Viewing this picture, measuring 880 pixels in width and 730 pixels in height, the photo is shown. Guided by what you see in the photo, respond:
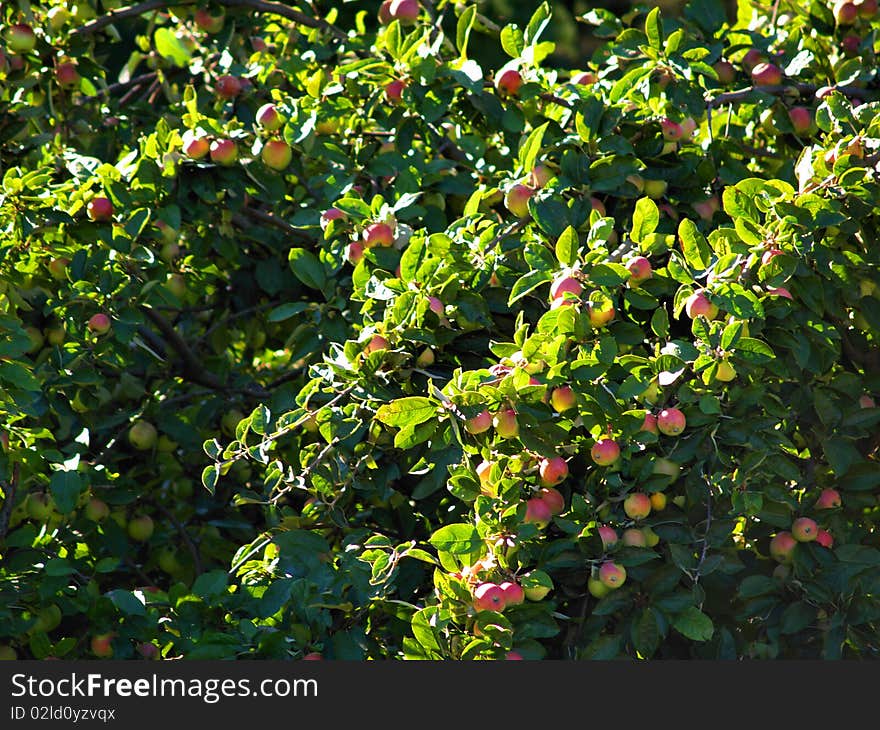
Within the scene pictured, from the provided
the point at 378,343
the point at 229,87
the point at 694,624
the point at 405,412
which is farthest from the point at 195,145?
the point at 694,624

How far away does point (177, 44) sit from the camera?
2.22 metres

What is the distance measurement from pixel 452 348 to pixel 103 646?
0.60 meters

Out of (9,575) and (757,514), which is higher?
(757,514)

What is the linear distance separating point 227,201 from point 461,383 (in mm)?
736

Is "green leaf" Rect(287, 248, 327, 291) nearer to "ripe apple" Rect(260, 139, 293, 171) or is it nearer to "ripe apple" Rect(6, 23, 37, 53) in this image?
"ripe apple" Rect(260, 139, 293, 171)

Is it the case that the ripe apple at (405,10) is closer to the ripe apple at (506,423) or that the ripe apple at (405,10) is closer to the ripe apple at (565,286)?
the ripe apple at (565,286)

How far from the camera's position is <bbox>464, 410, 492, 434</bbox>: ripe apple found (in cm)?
128

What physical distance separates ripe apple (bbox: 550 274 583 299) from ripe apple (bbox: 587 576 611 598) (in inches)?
13.1

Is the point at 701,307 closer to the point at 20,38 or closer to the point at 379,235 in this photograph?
the point at 379,235

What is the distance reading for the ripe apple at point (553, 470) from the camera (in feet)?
4.33

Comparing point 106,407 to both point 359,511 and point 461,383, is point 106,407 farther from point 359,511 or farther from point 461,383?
point 461,383

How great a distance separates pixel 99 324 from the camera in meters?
1.62

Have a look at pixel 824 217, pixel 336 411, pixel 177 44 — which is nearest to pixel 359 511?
pixel 336 411

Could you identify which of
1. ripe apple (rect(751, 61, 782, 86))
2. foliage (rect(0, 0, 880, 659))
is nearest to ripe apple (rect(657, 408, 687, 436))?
foliage (rect(0, 0, 880, 659))
